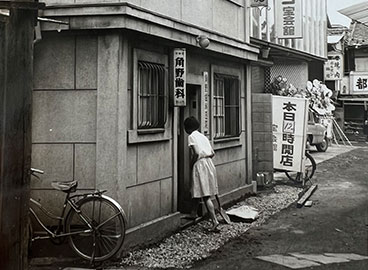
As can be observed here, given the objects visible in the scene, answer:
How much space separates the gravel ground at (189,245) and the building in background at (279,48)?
3.16 m

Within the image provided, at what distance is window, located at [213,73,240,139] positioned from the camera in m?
11.7

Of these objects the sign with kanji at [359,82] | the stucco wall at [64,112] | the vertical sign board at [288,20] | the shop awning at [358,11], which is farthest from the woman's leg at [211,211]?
the sign with kanji at [359,82]

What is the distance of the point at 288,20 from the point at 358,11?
11876 mm

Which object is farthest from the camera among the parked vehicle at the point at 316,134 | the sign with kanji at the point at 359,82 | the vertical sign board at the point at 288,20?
the sign with kanji at the point at 359,82

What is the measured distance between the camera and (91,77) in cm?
743

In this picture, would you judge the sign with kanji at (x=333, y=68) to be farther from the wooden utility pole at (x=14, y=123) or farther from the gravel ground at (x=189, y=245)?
the wooden utility pole at (x=14, y=123)

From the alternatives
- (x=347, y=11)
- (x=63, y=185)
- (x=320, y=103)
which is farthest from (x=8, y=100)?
(x=320, y=103)

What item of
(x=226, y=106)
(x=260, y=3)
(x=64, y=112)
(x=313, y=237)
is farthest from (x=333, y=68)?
(x=64, y=112)

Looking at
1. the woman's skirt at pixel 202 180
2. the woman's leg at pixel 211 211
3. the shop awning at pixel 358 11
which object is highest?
the shop awning at pixel 358 11

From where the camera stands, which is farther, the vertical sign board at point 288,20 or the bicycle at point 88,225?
the vertical sign board at point 288,20

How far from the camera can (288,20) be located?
20047 mm

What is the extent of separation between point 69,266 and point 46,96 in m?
2.80

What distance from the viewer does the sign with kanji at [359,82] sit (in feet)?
118

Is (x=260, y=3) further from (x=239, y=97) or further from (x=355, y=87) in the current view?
(x=355, y=87)
